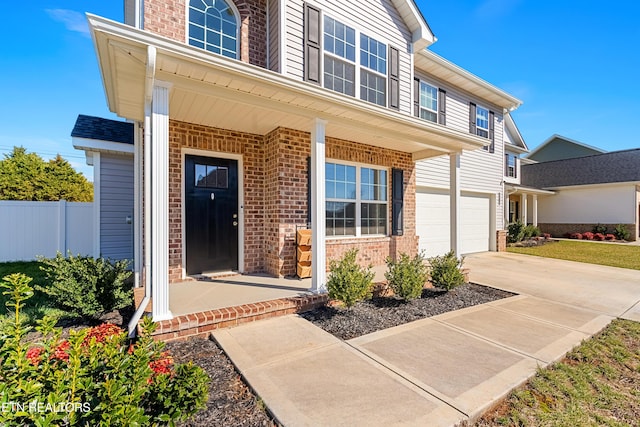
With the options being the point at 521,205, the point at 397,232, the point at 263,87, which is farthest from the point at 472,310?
the point at 521,205

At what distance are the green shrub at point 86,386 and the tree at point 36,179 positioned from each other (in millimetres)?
16518

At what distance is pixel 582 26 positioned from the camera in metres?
8.85

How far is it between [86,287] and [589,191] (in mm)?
23524

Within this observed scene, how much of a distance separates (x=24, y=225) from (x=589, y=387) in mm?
11133

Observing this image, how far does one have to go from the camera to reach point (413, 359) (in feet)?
9.66

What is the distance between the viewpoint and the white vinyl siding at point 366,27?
5.80m

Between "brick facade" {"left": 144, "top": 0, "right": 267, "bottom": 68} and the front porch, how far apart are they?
4.28 m

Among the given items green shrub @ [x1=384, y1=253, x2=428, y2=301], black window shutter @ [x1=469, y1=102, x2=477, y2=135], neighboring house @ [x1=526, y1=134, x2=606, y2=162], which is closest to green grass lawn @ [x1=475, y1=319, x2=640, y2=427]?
green shrub @ [x1=384, y1=253, x2=428, y2=301]

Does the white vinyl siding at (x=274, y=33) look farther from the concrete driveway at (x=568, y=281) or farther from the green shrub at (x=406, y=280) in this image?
the concrete driveway at (x=568, y=281)

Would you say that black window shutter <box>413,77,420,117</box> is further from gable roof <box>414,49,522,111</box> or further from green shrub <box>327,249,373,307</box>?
green shrub <box>327,249,373,307</box>

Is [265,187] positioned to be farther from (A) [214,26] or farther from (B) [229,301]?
(A) [214,26]

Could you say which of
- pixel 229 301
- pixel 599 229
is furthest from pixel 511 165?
pixel 229 301

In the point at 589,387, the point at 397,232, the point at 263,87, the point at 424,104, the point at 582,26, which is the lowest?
the point at 589,387

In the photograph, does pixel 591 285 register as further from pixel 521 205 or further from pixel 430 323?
pixel 521 205
